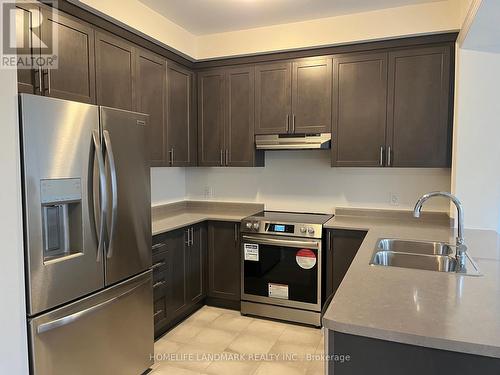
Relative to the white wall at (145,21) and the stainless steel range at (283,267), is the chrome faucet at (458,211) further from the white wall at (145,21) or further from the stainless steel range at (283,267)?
the white wall at (145,21)

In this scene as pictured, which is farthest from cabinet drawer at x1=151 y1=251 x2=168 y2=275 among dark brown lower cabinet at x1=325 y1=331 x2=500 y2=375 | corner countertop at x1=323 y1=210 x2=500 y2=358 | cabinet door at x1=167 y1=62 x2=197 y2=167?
dark brown lower cabinet at x1=325 y1=331 x2=500 y2=375

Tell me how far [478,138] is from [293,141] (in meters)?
1.48

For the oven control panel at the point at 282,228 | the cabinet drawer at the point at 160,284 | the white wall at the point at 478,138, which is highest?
the white wall at the point at 478,138

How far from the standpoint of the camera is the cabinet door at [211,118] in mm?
3721

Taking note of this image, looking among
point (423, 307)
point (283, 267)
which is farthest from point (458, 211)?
point (283, 267)

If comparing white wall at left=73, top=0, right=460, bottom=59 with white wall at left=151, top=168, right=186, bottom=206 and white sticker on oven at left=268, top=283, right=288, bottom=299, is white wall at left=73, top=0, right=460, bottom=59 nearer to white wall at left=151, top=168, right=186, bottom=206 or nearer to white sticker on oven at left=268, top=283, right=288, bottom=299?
white wall at left=151, top=168, right=186, bottom=206

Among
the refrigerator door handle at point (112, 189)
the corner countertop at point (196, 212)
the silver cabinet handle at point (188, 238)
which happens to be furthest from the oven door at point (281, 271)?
the refrigerator door handle at point (112, 189)

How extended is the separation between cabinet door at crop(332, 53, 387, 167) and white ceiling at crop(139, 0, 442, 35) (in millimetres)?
412

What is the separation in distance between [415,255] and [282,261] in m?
1.31

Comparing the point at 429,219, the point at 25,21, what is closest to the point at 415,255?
the point at 429,219

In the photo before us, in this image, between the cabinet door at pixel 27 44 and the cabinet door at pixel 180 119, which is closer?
→ the cabinet door at pixel 27 44

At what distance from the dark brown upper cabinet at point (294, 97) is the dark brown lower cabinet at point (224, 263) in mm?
1033

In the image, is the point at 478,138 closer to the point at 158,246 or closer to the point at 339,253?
the point at 339,253

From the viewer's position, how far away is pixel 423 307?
4.34 ft
